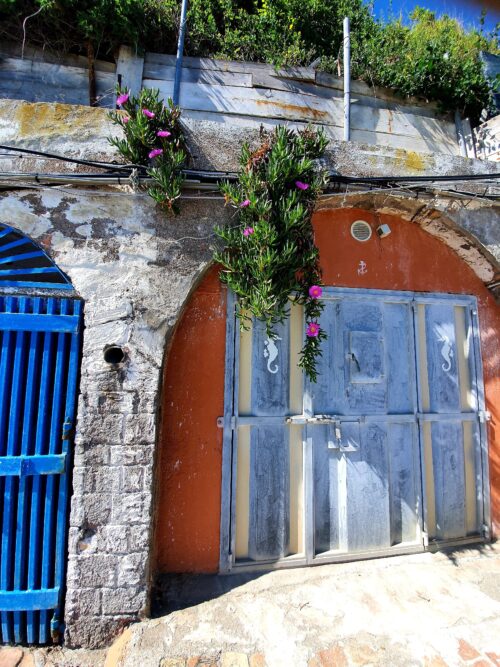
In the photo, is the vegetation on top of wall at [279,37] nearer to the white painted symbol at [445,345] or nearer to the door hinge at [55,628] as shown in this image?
the white painted symbol at [445,345]

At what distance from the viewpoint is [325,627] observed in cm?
248

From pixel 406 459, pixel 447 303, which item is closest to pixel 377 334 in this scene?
pixel 447 303

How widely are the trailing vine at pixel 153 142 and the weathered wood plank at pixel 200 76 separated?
2610 mm

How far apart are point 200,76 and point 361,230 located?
3.32 metres

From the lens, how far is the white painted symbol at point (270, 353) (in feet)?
10.6

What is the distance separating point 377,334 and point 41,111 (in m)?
3.46

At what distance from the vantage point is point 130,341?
8.75ft

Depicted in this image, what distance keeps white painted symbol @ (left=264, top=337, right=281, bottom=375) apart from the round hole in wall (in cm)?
124

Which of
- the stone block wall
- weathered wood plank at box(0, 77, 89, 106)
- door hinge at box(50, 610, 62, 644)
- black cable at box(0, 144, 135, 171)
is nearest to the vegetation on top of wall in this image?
weathered wood plank at box(0, 77, 89, 106)

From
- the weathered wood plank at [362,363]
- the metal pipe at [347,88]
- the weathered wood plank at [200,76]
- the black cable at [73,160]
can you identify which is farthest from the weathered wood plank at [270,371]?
the weathered wood plank at [200,76]

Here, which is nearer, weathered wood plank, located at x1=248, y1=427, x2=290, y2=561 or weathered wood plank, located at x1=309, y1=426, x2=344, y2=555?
weathered wood plank, located at x1=248, y1=427, x2=290, y2=561

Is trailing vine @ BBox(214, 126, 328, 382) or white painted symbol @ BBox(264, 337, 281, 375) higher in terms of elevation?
trailing vine @ BBox(214, 126, 328, 382)

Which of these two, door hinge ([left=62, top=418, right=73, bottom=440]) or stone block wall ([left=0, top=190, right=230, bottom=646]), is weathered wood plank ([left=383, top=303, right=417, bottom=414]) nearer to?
stone block wall ([left=0, top=190, right=230, bottom=646])

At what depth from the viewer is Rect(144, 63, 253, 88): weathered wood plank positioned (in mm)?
4793
